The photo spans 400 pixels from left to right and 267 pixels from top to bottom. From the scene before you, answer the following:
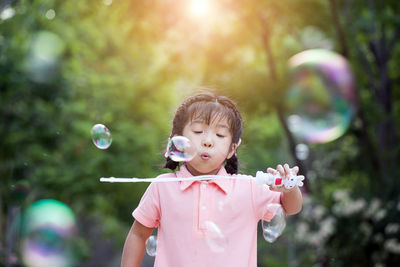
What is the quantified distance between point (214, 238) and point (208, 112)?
56 cm

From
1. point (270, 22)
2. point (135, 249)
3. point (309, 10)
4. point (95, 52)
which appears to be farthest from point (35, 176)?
point (135, 249)

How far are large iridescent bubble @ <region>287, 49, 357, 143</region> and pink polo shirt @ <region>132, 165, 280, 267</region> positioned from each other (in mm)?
4080

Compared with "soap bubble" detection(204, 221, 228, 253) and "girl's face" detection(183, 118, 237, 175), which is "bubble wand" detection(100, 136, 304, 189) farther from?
"soap bubble" detection(204, 221, 228, 253)

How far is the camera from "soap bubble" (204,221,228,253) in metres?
2.53

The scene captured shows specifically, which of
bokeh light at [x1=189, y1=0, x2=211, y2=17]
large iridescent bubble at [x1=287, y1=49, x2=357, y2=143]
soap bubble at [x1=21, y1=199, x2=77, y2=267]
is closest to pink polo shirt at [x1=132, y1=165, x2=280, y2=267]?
large iridescent bubble at [x1=287, y1=49, x2=357, y2=143]

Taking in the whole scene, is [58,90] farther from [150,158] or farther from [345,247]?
[345,247]

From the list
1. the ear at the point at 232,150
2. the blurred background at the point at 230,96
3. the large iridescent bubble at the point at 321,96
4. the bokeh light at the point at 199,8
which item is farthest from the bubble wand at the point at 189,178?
the bokeh light at the point at 199,8

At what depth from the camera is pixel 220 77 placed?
9.23m

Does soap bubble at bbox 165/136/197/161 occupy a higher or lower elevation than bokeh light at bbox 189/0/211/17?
lower

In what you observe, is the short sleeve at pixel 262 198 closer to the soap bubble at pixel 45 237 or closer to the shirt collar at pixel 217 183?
the shirt collar at pixel 217 183

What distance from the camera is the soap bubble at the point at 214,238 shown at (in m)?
2.53

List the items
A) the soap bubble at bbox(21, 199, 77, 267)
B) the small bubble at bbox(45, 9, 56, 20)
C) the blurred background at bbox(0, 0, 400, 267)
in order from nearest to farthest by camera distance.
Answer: the blurred background at bbox(0, 0, 400, 267) → the soap bubble at bbox(21, 199, 77, 267) → the small bubble at bbox(45, 9, 56, 20)

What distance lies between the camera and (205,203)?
2.63m

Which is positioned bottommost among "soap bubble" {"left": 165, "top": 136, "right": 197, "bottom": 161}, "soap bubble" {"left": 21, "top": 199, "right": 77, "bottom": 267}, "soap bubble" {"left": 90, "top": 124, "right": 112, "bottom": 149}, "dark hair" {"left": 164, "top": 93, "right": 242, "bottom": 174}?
"soap bubble" {"left": 165, "top": 136, "right": 197, "bottom": 161}
